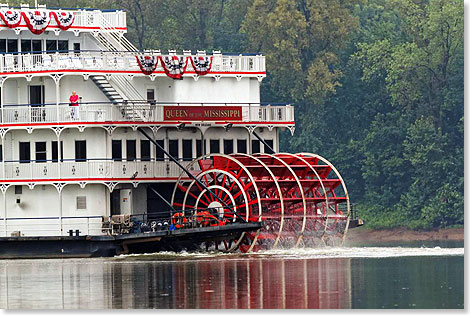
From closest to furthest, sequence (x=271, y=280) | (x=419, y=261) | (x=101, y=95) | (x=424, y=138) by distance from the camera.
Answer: (x=271, y=280) → (x=419, y=261) → (x=101, y=95) → (x=424, y=138)

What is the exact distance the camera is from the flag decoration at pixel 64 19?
5806 centimetres

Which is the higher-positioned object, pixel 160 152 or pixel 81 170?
pixel 160 152

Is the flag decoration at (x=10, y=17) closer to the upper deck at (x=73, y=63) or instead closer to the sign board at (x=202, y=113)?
the upper deck at (x=73, y=63)

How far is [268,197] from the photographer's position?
58.0 metres

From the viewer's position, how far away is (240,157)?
5694cm

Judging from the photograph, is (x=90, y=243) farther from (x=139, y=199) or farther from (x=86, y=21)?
(x=86, y=21)

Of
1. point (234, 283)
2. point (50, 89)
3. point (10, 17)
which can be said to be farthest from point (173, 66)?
point (234, 283)

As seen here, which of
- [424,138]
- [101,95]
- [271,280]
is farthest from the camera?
[424,138]

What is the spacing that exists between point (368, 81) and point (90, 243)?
27.2 meters

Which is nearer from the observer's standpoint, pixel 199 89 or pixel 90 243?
pixel 90 243

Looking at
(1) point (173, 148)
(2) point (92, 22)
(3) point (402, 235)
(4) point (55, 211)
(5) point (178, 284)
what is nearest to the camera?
(5) point (178, 284)

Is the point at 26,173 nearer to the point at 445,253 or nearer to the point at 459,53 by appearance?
the point at 445,253

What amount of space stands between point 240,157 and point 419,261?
20.4 feet

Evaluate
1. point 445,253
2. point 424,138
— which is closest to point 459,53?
point 424,138
